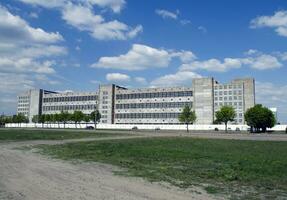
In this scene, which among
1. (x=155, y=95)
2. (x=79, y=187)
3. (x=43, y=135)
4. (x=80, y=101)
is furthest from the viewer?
(x=80, y=101)

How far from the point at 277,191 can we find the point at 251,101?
15697cm

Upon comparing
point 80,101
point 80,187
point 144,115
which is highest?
point 80,101

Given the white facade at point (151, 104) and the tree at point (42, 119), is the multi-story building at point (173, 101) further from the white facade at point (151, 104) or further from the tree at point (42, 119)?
the tree at point (42, 119)

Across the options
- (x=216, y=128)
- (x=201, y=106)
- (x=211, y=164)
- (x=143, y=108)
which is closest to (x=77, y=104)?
(x=143, y=108)

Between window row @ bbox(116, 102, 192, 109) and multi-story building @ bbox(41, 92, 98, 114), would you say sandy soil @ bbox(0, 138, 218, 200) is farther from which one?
multi-story building @ bbox(41, 92, 98, 114)

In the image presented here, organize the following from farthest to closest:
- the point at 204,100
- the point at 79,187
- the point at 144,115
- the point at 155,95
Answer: the point at 144,115
the point at 155,95
the point at 204,100
the point at 79,187

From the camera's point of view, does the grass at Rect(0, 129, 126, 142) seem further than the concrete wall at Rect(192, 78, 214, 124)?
No

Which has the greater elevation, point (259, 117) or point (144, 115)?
point (144, 115)

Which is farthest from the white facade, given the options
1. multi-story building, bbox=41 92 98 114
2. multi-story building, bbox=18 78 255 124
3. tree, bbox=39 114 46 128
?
tree, bbox=39 114 46 128

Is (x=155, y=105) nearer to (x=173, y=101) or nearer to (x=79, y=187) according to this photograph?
(x=173, y=101)

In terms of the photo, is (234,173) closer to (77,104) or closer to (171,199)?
(171,199)

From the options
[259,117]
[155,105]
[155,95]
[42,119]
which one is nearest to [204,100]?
→ [155,105]

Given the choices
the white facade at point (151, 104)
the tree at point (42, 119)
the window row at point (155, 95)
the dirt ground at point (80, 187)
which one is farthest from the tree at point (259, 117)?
the tree at point (42, 119)

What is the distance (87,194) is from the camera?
10828 mm
